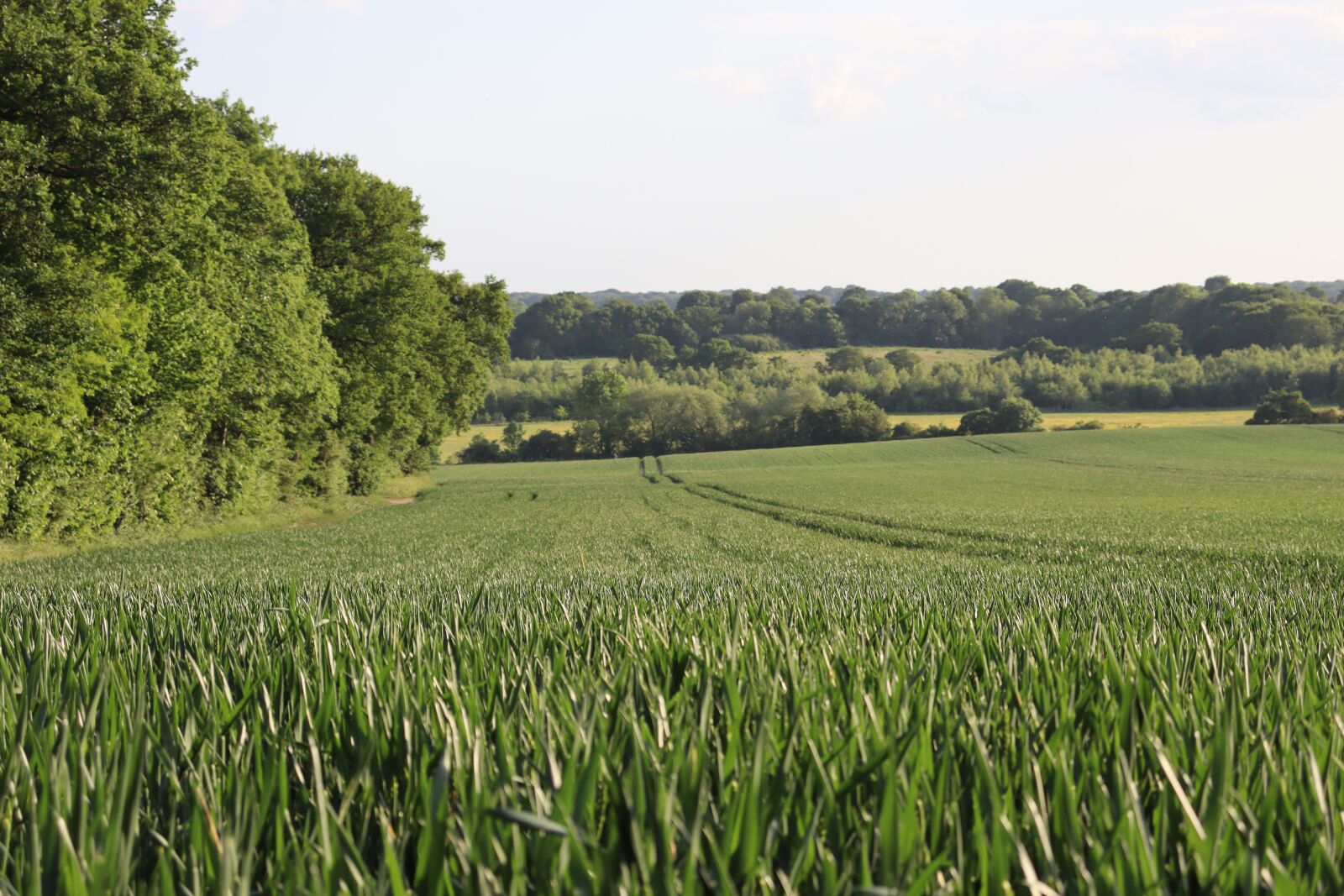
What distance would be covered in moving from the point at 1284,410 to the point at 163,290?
347 ft

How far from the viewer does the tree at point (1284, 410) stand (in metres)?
98.6

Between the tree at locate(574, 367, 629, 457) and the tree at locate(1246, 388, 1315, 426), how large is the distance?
67476 millimetres

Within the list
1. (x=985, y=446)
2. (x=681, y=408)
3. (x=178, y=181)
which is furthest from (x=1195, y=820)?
(x=681, y=408)

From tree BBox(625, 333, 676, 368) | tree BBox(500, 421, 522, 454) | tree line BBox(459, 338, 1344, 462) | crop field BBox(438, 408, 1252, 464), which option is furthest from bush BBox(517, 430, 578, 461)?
tree BBox(625, 333, 676, 368)

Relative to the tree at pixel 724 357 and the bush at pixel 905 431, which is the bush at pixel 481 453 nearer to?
the bush at pixel 905 431

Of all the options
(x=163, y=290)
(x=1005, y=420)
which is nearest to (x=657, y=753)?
(x=163, y=290)

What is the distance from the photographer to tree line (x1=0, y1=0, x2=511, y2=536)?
65.1ft

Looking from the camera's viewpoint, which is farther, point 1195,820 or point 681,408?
point 681,408

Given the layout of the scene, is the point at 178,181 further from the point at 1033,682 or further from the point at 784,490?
the point at 784,490

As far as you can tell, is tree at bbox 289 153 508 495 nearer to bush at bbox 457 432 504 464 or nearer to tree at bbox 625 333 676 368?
bush at bbox 457 432 504 464

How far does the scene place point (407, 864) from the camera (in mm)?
1288

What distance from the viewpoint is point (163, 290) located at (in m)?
25.4

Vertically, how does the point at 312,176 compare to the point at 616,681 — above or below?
above

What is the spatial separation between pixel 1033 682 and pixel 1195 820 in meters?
0.93
